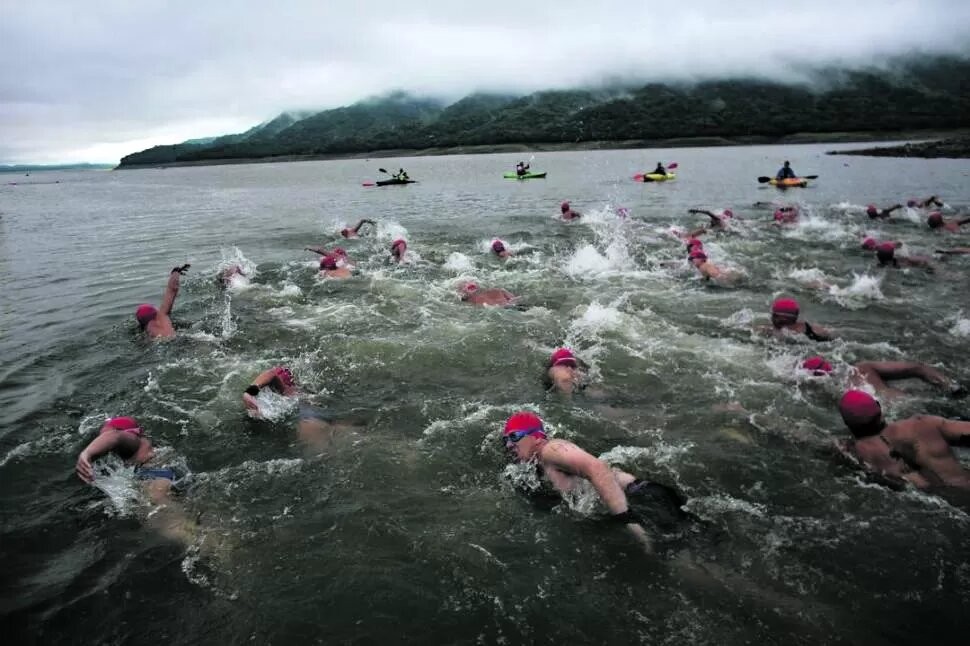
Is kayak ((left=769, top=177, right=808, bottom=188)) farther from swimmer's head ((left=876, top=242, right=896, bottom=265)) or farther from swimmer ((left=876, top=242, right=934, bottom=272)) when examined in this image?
swimmer's head ((left=876, top=242, right=896, bottom=265))

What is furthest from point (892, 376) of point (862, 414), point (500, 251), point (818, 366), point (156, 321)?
point (156, 321)

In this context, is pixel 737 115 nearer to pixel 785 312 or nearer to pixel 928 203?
pixel 928 203

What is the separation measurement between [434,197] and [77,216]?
25.3 m

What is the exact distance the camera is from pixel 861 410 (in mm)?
6441

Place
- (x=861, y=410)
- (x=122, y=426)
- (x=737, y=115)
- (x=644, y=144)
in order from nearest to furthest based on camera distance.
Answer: (x=861, y=410), (x=122, y=426), (x=644, y=144), (x=737, y=115)

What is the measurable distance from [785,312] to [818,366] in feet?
5.33

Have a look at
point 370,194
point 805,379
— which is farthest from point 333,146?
point 805,379

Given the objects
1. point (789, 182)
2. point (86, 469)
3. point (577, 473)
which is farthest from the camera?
point (789, 182)

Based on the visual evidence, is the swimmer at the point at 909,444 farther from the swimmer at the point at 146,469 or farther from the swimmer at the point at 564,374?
the swimmer at the point at 146,469

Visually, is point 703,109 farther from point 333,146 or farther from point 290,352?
point 290,352

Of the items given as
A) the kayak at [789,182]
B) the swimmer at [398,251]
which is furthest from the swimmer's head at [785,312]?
the kayak at [789,182]

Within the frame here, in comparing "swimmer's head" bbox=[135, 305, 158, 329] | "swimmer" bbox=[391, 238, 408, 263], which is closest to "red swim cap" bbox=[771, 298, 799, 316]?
"swimmer" bbox=[391, 238, 408, 263]

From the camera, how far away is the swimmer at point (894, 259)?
1566cm

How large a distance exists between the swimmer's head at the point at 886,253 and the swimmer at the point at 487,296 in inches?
411
